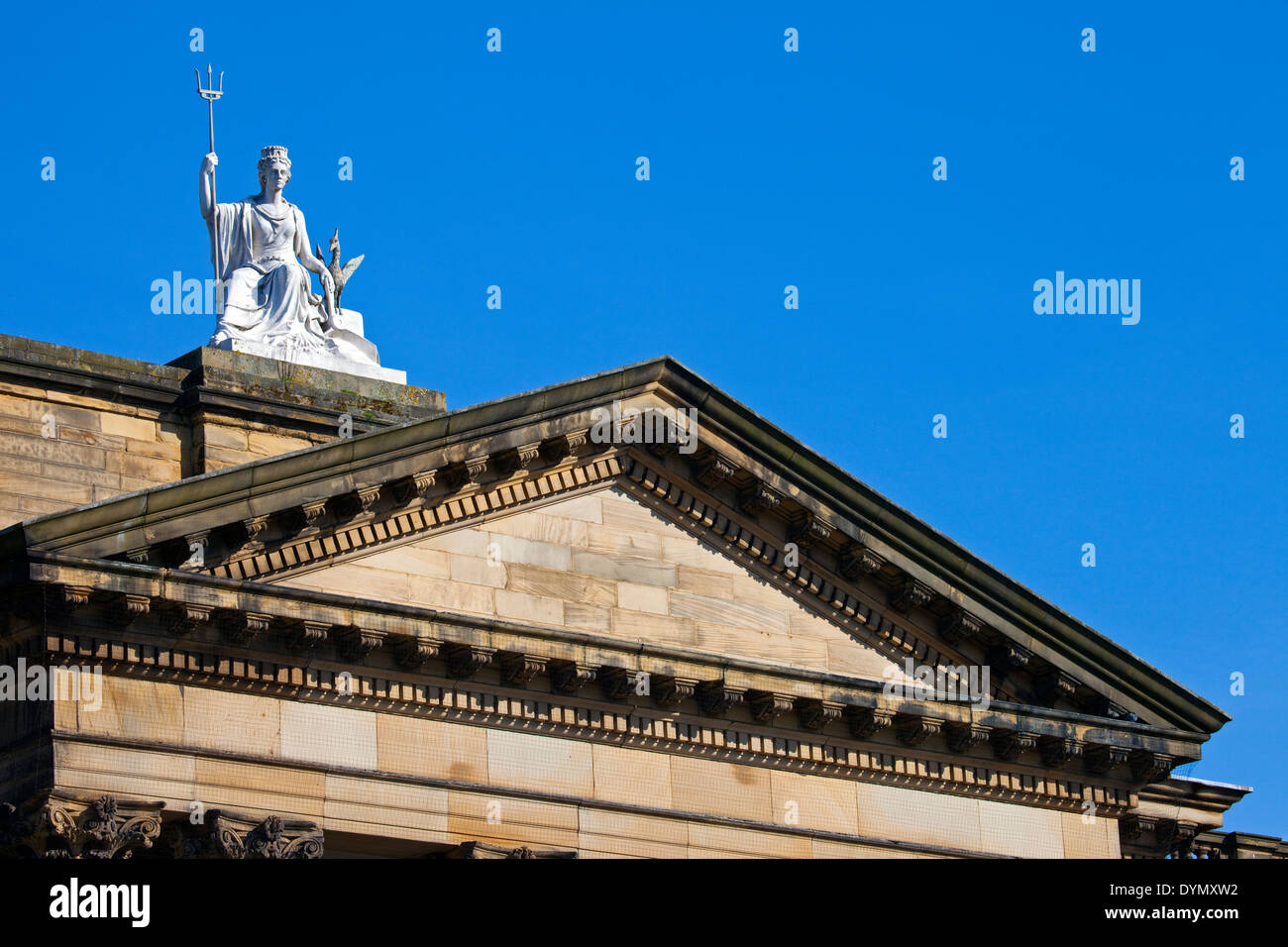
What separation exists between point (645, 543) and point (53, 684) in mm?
8083

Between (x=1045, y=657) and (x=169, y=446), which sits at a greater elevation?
(x=169, y=446)

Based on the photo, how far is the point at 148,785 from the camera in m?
30.2

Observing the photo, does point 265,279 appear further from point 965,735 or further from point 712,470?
point 965,735

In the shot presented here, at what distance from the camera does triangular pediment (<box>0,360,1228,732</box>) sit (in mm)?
31672

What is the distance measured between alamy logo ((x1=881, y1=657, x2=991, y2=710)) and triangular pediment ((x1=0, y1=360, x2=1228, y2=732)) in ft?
0.43

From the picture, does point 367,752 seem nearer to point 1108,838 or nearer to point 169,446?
point 169,446

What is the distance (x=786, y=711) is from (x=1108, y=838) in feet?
17.6

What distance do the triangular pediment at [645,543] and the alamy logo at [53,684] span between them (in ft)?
4.39

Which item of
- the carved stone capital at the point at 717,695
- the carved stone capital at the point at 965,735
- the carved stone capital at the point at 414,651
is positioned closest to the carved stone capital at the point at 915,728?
the carved stone capital at the point at 965,735

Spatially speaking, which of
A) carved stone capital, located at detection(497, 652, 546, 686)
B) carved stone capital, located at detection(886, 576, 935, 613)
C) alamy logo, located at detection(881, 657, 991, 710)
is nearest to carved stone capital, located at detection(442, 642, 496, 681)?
carved stone capital, located at detection(497, 652, 546, 686)

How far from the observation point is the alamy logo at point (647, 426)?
3412 cm

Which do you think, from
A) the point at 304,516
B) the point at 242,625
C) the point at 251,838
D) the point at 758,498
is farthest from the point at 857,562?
the point at 251,838

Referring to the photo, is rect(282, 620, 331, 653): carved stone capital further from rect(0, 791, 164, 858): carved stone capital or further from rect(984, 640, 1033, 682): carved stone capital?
rect(984, 640, 1033, 682): carved stone capital
